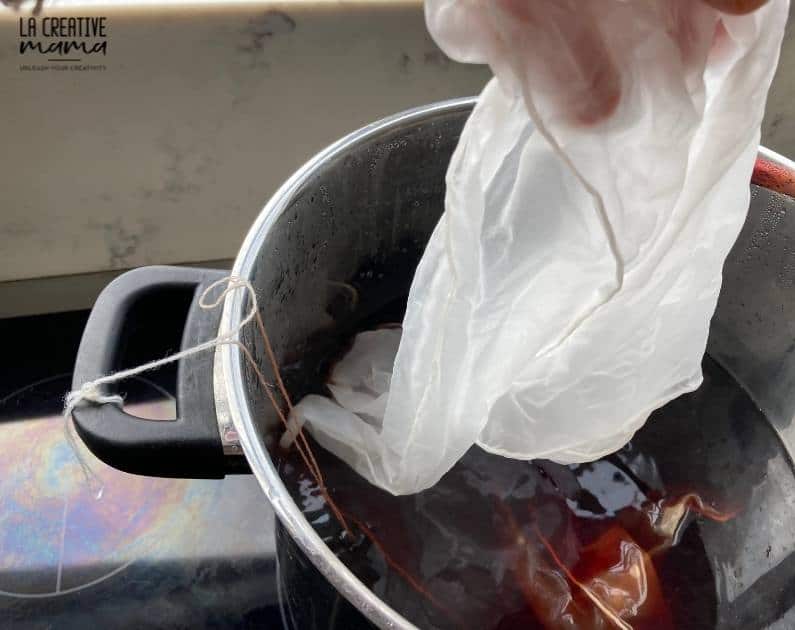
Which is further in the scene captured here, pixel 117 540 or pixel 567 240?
pixel 117 540

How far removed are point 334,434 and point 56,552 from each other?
0.26m

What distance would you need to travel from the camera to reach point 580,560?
539 millimetres

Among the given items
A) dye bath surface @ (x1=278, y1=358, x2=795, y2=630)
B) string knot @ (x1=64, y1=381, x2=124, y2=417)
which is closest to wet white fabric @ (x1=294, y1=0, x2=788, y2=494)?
dye bath surface @ (x1=278, y1=358, x2=795, y2=630)

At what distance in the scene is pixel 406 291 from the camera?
2.17 feet

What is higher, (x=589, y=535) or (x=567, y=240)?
(x=567, y=240)

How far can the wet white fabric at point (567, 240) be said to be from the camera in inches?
11.5

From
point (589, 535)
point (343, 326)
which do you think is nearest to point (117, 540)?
point (343, 326)

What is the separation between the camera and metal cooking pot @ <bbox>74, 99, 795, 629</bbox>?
0.37 metres

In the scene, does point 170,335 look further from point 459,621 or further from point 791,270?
point 791,270

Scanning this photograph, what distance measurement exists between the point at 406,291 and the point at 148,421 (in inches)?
12.7

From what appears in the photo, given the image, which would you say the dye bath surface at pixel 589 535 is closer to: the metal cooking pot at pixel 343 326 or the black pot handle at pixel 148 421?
the metal cooking pot at pixel 343 326

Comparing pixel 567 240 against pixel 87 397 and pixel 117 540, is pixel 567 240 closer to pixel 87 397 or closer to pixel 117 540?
pixel 87 397

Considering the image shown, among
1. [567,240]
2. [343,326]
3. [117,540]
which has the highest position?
[567,240]

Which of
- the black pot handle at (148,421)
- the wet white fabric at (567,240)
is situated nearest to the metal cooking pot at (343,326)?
the black pot handle at (148,421)
